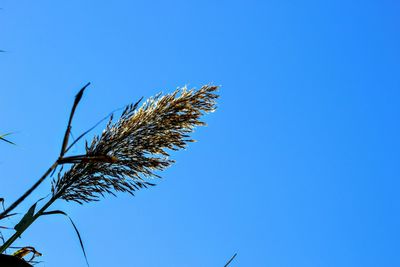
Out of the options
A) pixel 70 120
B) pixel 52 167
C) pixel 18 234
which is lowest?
pixel 18 234

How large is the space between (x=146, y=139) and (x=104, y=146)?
227 millimetres

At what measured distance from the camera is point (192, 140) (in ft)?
7.98

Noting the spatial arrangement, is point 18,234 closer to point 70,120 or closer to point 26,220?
point 26,220

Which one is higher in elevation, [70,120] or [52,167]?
[70,120]

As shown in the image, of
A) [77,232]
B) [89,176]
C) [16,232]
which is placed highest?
[89,176]

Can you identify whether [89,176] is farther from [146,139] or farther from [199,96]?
[199,96]

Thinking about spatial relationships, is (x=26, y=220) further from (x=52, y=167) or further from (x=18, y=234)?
(x=52, y=167)

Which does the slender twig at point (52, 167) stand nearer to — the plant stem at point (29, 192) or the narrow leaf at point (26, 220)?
the plant stem at point (29, 192)

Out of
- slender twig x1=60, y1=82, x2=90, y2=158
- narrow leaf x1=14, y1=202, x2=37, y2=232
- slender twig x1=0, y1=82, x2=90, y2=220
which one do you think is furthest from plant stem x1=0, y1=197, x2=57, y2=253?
slender twig x1=60, y1=82, x2=90, y2=158

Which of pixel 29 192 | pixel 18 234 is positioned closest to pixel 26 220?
pixel 18 234

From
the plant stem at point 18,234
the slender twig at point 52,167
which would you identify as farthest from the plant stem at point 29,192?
the plant stem at point 18,234

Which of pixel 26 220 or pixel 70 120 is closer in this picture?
pixel 70 120

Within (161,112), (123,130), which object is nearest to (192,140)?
(161,112)

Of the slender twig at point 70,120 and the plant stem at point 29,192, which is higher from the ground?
the slender twig at point 70,120
